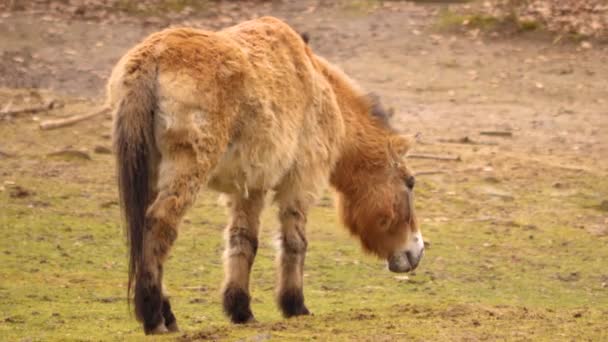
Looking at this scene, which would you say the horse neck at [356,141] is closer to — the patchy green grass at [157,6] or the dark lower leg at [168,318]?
the dark lower leg at [168,318]

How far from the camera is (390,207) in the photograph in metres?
9.36

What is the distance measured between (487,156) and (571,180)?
1076 millimetres

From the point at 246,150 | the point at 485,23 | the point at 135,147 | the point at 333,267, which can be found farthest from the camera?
the point at 485,23

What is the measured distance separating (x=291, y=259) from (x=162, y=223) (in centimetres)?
152

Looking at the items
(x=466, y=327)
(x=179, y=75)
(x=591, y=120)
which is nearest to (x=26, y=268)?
(x=179, y=75)

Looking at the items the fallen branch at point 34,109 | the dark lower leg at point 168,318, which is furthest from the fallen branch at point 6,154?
the dark lower leg at point 168,318

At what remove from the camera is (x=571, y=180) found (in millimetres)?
13883

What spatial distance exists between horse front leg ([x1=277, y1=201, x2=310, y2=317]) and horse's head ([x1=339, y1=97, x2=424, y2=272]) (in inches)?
23.8

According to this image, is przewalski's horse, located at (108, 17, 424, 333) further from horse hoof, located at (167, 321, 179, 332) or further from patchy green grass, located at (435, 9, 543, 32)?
patchy green grass, located at (435, 9, 543, 32)

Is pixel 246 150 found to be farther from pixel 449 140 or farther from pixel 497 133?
pixel 497 133

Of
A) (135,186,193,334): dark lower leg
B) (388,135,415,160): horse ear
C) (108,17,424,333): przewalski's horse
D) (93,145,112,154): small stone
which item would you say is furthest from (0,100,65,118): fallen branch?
(135,186,193,334): dark lower leg

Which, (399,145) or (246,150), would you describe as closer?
(246,150)

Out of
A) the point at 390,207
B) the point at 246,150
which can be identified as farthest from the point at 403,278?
the point at 246,150

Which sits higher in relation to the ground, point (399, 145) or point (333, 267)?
point (399, 145)
